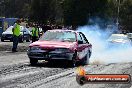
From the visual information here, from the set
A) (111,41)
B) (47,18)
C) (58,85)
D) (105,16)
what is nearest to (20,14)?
(47,18)

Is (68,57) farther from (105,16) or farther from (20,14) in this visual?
(20,14)

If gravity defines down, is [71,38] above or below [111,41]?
above

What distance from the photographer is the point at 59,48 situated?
1578 cm

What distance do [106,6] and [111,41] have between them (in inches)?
1355

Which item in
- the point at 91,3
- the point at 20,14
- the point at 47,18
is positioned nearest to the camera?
the point at 91,3

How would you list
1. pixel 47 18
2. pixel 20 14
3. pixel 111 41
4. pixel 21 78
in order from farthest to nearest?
pixel 20 14 → pixel 47 18 → pixel 111 41 → pixel 21 78

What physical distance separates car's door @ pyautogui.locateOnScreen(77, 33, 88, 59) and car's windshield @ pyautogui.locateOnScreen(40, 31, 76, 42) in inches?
11.4

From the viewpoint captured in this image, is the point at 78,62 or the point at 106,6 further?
the point at 106,6

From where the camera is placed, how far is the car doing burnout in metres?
15.8

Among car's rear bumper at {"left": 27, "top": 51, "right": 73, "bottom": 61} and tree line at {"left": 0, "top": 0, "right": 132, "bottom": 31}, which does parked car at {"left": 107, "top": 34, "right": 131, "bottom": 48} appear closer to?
car's rear bumper at {"left": 27, "top": 51, "right": 73, "bottom": 61}

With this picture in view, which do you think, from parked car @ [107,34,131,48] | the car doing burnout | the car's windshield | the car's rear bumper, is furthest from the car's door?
parked car @ [107,34,131,48]

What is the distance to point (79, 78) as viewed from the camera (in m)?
3.77

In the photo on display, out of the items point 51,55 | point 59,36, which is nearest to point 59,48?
point 51,55

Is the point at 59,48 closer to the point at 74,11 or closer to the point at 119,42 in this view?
the point at 119,42
